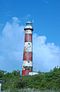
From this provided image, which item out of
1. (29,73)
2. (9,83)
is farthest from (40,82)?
(29,73)

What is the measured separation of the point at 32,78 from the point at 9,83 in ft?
9.15

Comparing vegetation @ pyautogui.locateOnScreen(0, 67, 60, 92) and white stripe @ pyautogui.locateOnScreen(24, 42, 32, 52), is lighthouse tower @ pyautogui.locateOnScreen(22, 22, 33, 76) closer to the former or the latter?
white stripe @ pyautogui.locateOnScreen(24, 42, 32, 52)

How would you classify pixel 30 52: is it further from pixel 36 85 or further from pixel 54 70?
pixel 36 85

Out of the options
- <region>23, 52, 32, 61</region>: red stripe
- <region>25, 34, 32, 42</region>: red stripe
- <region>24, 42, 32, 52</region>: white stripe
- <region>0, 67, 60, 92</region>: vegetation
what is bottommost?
<region>0, 67, 60, 92</region>: vegetation

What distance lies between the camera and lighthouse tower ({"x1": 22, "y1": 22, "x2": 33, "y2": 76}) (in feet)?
167

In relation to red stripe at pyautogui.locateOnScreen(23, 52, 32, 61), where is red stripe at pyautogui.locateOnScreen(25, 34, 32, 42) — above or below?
above

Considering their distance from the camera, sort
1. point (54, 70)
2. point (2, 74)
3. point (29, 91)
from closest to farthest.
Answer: point (29, 91)
point (54, 70)
point (2, 74)

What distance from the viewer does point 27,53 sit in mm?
51562

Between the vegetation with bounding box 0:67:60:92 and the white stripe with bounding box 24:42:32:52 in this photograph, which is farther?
the white stripe with bounding box 24:42:32:52

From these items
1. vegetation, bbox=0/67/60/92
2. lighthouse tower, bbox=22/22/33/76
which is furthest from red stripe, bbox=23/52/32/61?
vegetation, bbox=0/67/60/92

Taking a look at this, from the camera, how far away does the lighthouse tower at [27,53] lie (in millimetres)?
50969

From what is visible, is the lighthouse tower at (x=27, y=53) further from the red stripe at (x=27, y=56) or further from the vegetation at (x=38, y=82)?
the vegetation at (x=38, y=82)

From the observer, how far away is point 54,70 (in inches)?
1881

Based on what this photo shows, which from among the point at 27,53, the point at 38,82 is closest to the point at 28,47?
the point at 27,53
